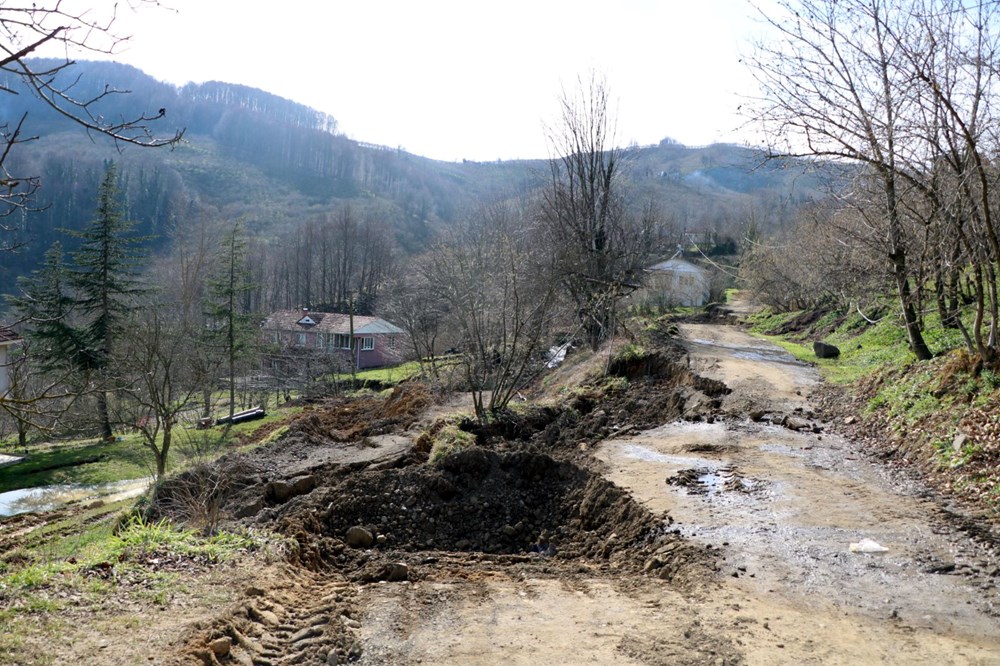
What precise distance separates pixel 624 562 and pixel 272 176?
140169 millimetres

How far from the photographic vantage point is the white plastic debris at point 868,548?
6293 mm

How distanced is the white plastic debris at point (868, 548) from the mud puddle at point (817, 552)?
84mm

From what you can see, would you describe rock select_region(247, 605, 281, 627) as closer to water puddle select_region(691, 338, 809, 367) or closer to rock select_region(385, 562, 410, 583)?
rock select_region(385, 562, 410, 583)

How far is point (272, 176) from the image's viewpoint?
136 meters

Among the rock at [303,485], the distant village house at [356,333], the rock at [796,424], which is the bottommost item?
the distant village house at [356,333]

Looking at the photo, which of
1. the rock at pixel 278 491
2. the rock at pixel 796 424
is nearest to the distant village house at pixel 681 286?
the rock at pixel 796 424

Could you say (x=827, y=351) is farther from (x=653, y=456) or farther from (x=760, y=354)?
(x=653, y=456)

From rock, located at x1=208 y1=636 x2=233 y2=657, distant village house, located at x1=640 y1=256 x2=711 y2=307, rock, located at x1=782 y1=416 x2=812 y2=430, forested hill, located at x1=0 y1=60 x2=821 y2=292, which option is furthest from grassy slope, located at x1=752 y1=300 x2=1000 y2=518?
forested hill, located at x1=0 y1=60 x2=821 y2=292

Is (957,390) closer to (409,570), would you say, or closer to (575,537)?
(575,537)

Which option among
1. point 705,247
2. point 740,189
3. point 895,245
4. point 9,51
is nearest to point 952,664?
point 9,51

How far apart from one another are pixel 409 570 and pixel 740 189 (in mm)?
165201

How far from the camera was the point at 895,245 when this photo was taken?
40.2ft

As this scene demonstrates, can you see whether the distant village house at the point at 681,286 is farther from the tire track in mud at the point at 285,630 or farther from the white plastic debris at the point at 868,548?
the tire track in mud at the point at 285,630

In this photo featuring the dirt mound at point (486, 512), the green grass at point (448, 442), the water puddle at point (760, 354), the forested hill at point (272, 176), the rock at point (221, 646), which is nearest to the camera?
the rock at point (221, 646)
